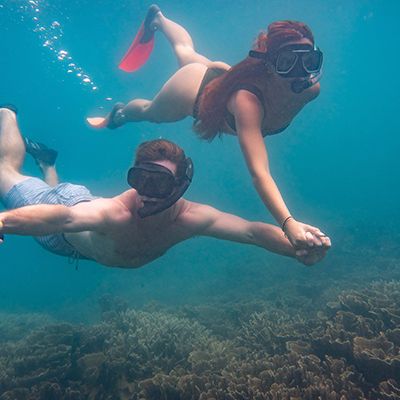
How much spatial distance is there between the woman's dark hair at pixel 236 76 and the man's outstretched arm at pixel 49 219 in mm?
1867

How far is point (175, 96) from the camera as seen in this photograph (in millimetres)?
5301

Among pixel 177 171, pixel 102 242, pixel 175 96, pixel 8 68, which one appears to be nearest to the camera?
pixel 177 171

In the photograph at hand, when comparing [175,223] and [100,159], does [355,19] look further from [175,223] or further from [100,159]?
[100,159]

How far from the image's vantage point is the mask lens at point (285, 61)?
143 inches

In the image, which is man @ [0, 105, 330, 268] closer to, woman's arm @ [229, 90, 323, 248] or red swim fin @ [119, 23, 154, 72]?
woman's arm @ [229, 90, 323, 248]

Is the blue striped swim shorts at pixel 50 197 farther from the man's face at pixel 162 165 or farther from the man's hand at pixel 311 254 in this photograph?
the man's hand at pixel 311 254

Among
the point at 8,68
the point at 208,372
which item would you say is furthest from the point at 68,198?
the point at 8,68

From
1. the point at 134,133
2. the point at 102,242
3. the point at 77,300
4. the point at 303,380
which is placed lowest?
the point at 303,380

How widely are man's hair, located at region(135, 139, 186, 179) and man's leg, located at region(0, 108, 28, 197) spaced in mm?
3377

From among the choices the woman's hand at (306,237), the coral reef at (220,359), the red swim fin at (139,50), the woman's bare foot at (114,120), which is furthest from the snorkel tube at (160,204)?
the red swim fin at (139,50)

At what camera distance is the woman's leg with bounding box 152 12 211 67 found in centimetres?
613

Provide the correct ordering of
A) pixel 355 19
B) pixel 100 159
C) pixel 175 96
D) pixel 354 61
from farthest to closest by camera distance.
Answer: pixel 100 159
pixel 354 61
pixel 355 19
pixel 175 96

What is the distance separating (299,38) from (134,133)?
76.2 metres

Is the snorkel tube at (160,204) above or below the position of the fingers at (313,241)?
above
